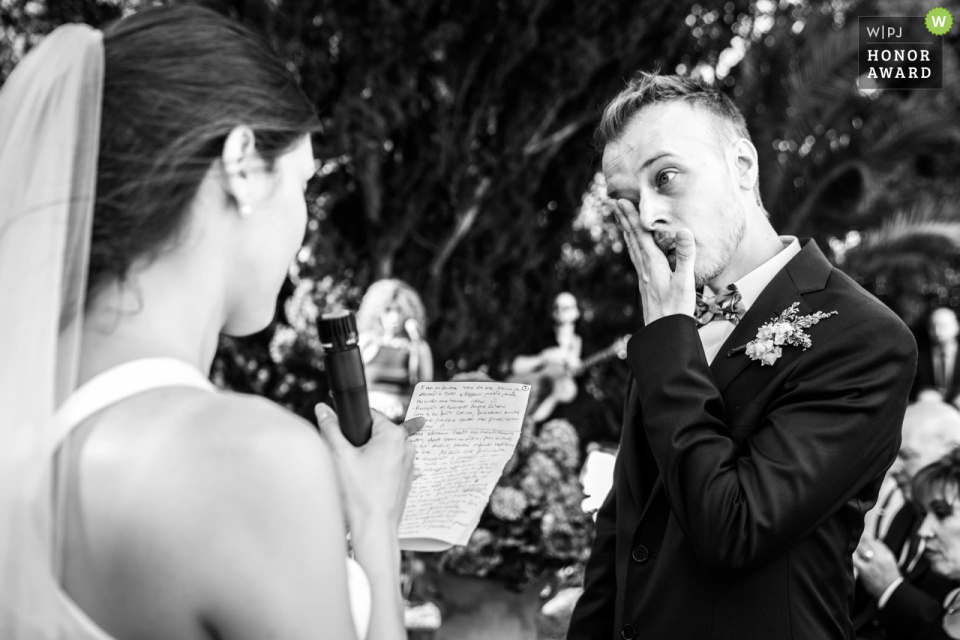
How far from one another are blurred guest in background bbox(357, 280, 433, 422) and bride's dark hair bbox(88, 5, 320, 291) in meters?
5.19

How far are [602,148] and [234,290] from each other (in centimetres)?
143

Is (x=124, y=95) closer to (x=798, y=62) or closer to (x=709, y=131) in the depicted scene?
(x=709, y=131)

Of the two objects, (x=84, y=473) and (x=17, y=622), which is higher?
(x=84, y=473)

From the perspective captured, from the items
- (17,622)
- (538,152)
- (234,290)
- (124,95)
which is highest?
(124,95)

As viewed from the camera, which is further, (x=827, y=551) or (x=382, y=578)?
(x=827, y=551)

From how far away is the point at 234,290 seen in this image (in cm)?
136

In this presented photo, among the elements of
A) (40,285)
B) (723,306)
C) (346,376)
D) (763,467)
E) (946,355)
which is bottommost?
(946,355)

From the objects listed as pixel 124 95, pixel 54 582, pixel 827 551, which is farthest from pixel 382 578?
pixel 827 551

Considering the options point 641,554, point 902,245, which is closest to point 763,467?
point 641,554

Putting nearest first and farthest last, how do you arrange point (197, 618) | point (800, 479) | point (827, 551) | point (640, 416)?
point (197, 618), point (800, 479), point (827, 551), point (640, 416)

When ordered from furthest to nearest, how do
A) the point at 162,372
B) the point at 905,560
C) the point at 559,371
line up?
the point at 559,371 → the point at 905,560 → the point at 162,372

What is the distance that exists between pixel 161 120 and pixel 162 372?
1.16 feet

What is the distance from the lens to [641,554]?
205cm

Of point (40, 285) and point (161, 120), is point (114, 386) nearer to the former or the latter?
point (40, 285)
